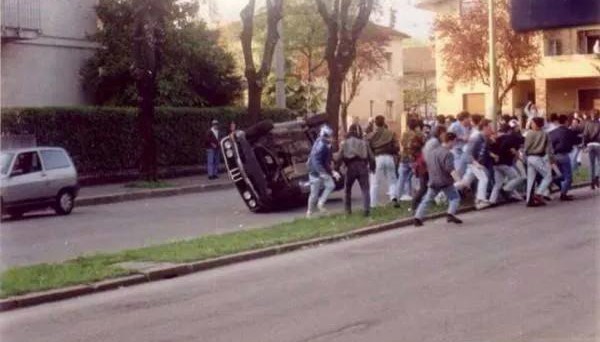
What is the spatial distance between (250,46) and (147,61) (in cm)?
394

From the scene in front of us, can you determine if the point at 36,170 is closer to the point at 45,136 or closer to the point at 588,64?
the point at 45,136

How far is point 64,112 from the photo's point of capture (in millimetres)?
31812

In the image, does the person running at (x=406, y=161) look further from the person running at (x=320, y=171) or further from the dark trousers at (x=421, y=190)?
the dark trousers at (x=421, y=190)

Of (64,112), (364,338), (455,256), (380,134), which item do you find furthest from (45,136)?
(364,338)

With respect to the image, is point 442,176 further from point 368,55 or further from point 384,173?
point 368,55

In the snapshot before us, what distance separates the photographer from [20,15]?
33625mm

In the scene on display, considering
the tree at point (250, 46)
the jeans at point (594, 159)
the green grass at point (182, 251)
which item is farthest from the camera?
the tree at point (250, 46)

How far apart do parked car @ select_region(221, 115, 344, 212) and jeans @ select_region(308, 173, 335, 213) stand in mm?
1643

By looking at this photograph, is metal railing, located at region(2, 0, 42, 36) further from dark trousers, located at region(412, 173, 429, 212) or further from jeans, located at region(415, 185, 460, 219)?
jeans, located at region(415, 185, 460, 219)

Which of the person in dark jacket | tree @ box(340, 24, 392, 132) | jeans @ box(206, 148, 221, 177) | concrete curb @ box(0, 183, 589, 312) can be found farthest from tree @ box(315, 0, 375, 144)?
tree @ box(340, 24, 392, 132)

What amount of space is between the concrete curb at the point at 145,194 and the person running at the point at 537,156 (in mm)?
11049

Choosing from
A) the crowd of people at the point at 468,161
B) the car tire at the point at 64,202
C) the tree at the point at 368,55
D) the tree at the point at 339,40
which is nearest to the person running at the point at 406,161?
the crowd of people at the point at 468,161

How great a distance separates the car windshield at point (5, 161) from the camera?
74.1 ft

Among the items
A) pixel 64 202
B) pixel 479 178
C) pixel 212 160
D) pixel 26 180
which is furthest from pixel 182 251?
pixel 212 160
